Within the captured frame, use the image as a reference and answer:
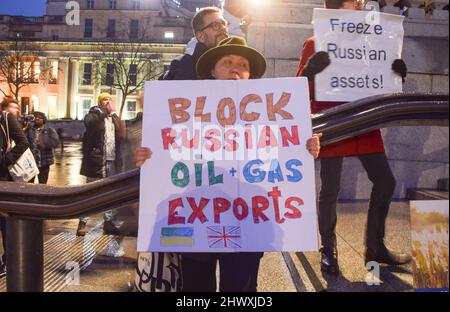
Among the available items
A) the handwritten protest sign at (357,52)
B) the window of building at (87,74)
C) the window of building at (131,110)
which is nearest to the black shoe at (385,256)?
the handwritten protest sign at (357,52)

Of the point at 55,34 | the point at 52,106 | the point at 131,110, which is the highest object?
the point at 55,34

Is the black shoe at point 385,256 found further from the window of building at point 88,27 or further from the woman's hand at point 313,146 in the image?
the window of building at point 88,27

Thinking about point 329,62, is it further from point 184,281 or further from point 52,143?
point 52,143

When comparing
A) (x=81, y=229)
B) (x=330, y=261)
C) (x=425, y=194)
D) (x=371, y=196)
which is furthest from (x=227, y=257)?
(x=425, y=194)

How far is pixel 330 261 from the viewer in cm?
313

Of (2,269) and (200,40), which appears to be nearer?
(200,40)

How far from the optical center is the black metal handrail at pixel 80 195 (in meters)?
1.71

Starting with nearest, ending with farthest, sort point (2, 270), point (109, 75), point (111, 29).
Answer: point (2, 270) → point (109, 75) → point (111, 29)

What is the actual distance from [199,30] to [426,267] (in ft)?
7.11

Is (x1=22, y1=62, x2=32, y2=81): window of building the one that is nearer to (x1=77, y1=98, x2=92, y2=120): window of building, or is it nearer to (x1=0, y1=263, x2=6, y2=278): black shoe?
(x1=77, y1=98, x2=92, y2=120): window of building

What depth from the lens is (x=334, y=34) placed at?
9.23 feet

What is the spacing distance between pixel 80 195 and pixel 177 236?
0.44m

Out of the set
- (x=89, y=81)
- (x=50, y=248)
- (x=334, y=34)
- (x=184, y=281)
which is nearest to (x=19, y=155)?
(x=50, y=248)

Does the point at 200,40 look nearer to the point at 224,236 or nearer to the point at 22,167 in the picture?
the point at 224,236
